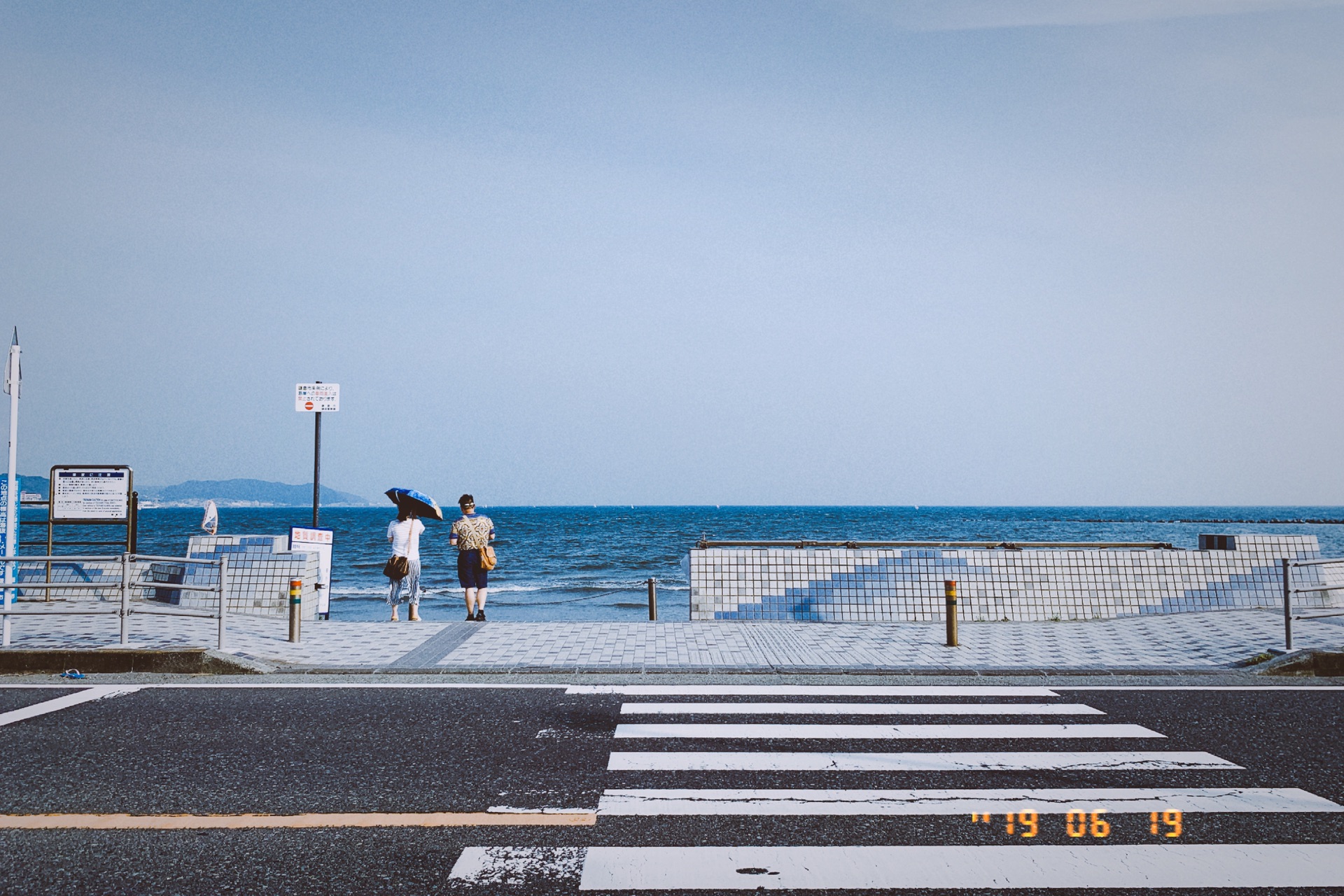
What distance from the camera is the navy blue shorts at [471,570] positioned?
495 inches

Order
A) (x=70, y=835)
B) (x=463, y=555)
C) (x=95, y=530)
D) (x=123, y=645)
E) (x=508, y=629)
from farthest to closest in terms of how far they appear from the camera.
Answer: (x=95, y=530) < (x=463, y=555) < (x=508, y=629) < (x=123, y=645) < (x=70, y=835)

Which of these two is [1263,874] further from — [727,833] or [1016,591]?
[1016,591]

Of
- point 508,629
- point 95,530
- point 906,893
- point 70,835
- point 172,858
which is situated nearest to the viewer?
point 906,893

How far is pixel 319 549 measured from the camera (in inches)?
557

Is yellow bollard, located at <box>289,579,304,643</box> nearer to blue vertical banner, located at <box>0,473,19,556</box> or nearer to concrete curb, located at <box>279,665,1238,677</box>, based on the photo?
concrete curb, located at <box>279,665,1238,677</box>

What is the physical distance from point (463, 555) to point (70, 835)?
841cm

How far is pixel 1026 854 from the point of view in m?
4.16

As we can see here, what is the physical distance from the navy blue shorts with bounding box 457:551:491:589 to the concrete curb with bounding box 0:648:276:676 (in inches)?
153

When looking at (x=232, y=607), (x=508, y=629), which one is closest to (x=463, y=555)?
(x=508, y=629)

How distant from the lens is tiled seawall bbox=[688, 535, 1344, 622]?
42.4 ft

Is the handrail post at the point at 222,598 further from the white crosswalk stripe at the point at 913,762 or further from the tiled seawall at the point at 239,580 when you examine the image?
the white crosswalk stripe at the point at 913,762

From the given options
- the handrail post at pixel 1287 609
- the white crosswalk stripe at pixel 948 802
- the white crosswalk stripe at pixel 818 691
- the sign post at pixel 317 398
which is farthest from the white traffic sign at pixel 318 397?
the handrail post at pixel 1287 609

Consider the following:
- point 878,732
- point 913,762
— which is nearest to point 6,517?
point 878,732

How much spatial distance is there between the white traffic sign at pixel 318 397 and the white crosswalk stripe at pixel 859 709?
9.33m
